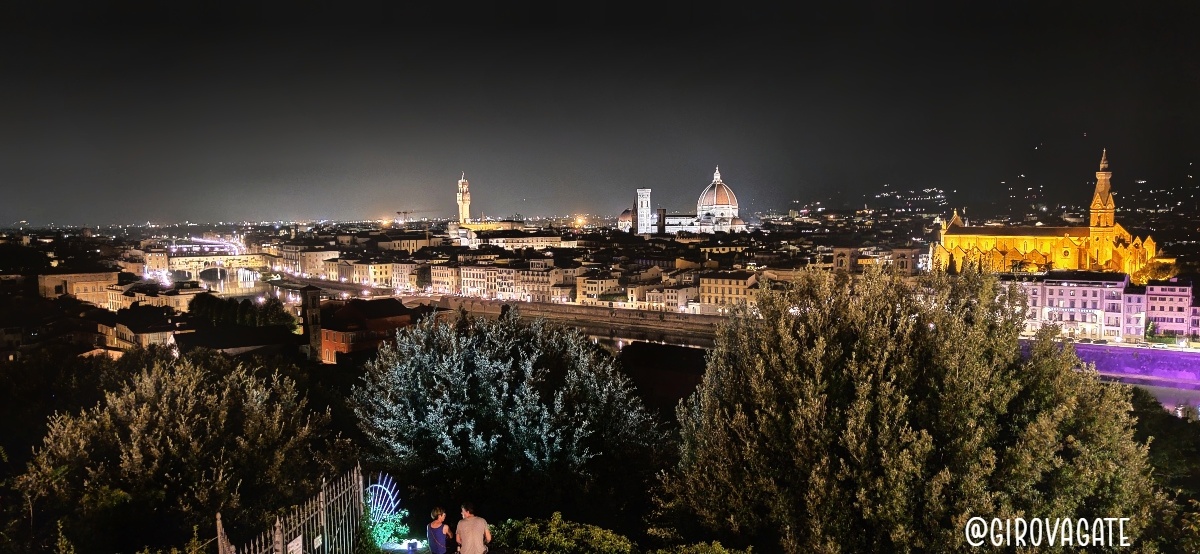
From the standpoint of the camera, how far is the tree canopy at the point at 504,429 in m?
6.88

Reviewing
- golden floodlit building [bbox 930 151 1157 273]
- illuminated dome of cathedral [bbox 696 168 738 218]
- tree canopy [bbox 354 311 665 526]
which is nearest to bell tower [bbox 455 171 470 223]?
illuminated dome of cathedral [bbox 696 168 738 218]

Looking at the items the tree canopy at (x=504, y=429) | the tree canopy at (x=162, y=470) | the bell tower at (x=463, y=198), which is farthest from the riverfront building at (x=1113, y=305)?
the bell tower at (x=463, y=198)

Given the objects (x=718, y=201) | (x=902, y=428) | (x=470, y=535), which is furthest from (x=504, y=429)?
(x=718, y=201)

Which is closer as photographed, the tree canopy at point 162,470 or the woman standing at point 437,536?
the woman standing at point 437,536

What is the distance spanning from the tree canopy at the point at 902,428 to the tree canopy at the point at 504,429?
166 cm

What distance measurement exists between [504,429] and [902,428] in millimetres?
3595

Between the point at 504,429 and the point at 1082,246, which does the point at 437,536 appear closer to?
the point at 504,429

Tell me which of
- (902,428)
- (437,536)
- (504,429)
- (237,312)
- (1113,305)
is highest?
(902,428)

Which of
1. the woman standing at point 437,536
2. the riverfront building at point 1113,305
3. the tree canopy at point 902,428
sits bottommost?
the riverfront building at point 1113,305

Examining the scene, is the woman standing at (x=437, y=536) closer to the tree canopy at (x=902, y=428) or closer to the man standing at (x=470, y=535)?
the man standing at (x=470, y=535)

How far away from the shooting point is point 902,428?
4.68 m

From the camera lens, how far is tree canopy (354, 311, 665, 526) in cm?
688

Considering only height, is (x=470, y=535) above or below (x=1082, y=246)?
below

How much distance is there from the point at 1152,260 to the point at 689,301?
2675cm
